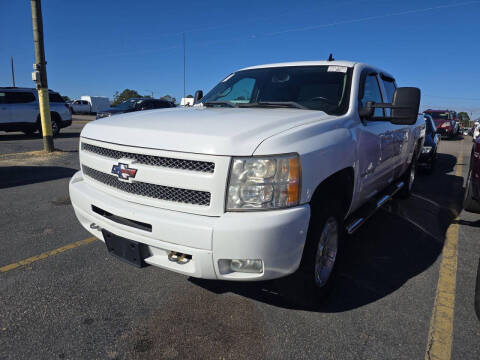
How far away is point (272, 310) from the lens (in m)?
2.54

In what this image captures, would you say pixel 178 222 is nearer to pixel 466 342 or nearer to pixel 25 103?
pixel 466 342

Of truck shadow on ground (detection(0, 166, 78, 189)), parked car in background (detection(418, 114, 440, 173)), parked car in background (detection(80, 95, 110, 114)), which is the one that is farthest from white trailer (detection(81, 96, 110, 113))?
parked car in background (detection(418, 114, 440, 173))

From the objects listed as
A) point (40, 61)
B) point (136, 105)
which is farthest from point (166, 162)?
point (136, 105)

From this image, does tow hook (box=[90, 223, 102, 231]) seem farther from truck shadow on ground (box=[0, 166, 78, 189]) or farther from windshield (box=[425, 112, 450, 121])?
windshield (box=[425, 112, 450, 121])

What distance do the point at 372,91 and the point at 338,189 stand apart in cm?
158

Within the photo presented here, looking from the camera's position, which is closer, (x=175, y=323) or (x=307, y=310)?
(x=175, y=323)

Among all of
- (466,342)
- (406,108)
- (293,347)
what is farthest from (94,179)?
(466,342)

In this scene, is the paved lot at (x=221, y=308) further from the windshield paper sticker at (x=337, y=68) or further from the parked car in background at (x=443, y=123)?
the parked car in background at (x=443, y=123)

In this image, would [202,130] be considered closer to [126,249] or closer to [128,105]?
[126,249]

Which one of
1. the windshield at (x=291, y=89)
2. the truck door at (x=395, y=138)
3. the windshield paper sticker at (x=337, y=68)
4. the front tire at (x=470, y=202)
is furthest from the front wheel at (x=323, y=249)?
the front tire at (x=470, y=202)

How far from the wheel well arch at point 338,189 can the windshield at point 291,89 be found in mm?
560

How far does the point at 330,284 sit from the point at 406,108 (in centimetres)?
155

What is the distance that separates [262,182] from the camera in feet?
6.39

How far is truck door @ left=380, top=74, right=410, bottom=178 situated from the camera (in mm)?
3871
